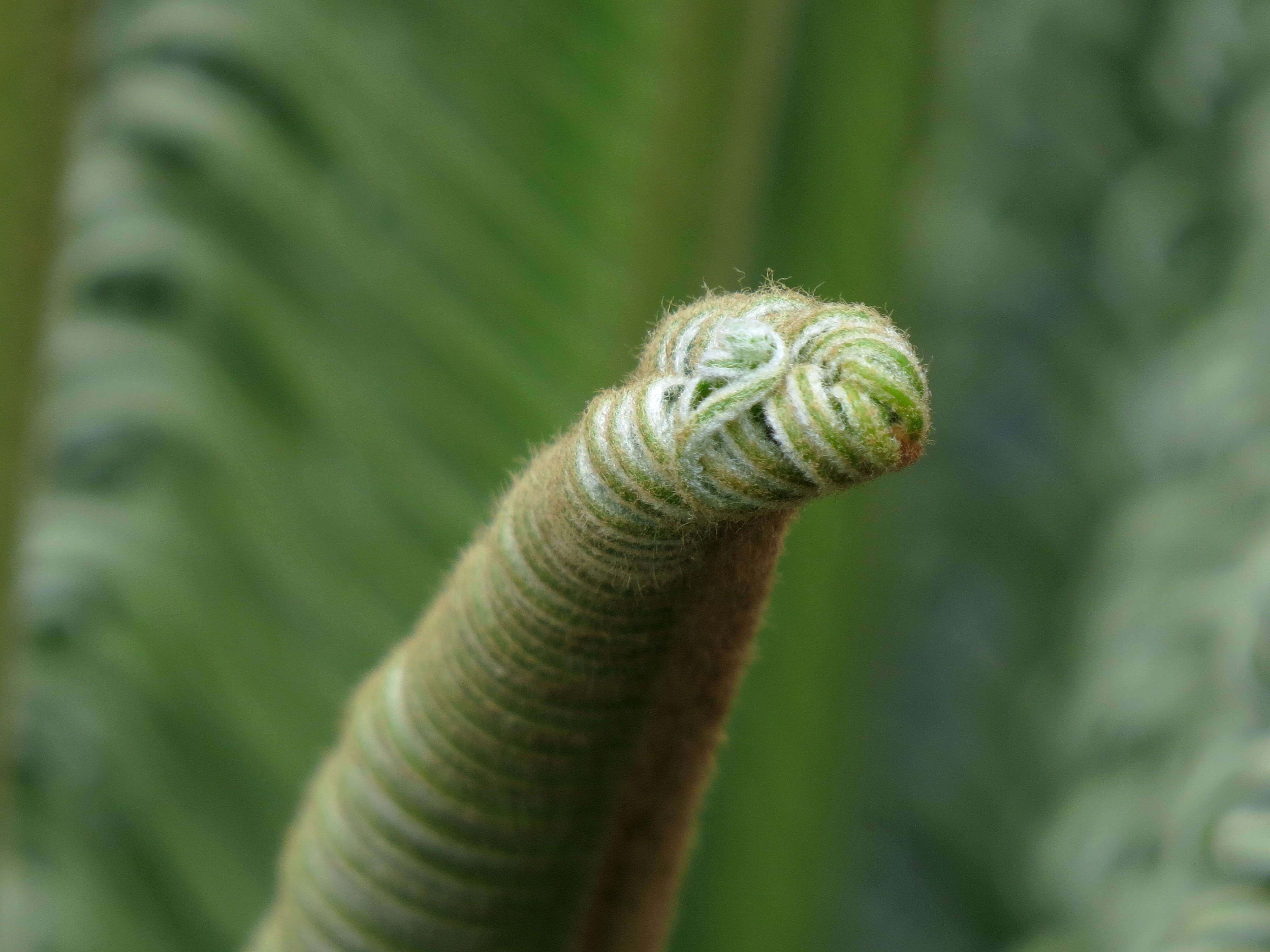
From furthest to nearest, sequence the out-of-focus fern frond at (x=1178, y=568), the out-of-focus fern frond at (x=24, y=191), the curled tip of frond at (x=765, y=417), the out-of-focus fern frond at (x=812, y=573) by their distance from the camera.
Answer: the out-of-focus fern frond at (x=812, y=573) → the out-of-focus fern frond at (x=1178, y=568) → the out-of-focus fern frond at (x=24, y=191) → the curled tip of frond at (x=765, y=417)

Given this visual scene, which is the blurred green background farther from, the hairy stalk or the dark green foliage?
the hairy stalk

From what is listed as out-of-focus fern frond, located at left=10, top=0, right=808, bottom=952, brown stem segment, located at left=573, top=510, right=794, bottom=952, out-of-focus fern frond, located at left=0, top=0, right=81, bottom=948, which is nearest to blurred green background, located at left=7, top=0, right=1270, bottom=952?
out-of-focus fern frond, located at left=10, top=0, right=808, bottom=952

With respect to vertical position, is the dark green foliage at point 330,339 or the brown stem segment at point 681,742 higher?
the dark green foliage at point 330,339

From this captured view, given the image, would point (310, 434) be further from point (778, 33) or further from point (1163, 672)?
point (1163, 672)

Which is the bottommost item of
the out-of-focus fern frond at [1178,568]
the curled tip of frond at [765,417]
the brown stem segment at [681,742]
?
the brown stem segment at [681,742]

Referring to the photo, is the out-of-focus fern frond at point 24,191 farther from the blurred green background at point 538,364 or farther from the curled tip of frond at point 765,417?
the curled tip of frond at point 765,417

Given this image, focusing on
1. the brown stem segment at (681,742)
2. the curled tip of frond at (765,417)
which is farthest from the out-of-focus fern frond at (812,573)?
the curled tip of frond at (765,417)

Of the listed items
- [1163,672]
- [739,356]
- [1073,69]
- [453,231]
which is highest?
[1073,69]

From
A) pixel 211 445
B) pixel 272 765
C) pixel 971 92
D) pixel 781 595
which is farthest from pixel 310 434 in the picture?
pixel 971 92
